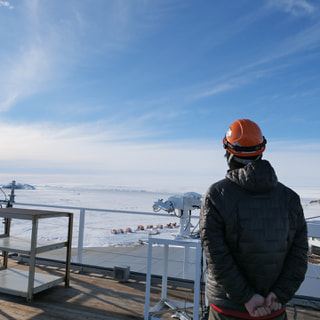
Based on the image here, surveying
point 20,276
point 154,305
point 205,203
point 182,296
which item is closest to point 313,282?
point 182,296

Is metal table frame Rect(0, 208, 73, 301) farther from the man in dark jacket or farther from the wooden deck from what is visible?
the man in dark jacket

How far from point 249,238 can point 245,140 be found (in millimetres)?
410

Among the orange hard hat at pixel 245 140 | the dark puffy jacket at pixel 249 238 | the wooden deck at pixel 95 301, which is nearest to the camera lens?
the dark puffy jacket at pixel 249 238

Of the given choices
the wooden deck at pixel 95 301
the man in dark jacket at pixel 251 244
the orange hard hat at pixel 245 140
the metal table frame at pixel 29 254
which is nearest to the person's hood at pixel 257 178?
the man in dark jacket at pixel 251 244

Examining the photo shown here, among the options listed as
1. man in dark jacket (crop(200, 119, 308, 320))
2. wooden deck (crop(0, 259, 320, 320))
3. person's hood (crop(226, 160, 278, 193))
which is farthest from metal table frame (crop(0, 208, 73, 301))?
person's hood (crop(226, 160, 278, 193))

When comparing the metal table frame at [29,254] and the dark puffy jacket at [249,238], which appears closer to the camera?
the dark puffy jacket at [249,238]

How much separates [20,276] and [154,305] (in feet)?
5.37

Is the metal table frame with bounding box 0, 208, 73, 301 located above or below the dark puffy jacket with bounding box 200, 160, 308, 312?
below

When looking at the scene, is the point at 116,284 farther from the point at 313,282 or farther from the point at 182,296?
the point at 313,282

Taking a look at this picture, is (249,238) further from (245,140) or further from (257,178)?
(245,140)

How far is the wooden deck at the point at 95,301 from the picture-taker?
275 centimetres

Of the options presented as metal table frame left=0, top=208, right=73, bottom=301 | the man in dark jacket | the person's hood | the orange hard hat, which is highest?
the orange hard hat

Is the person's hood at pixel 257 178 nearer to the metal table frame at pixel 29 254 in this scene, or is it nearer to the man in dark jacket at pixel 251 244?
the man in dark jacket at pixel 251 244

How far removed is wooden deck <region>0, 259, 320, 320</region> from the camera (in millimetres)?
2746
